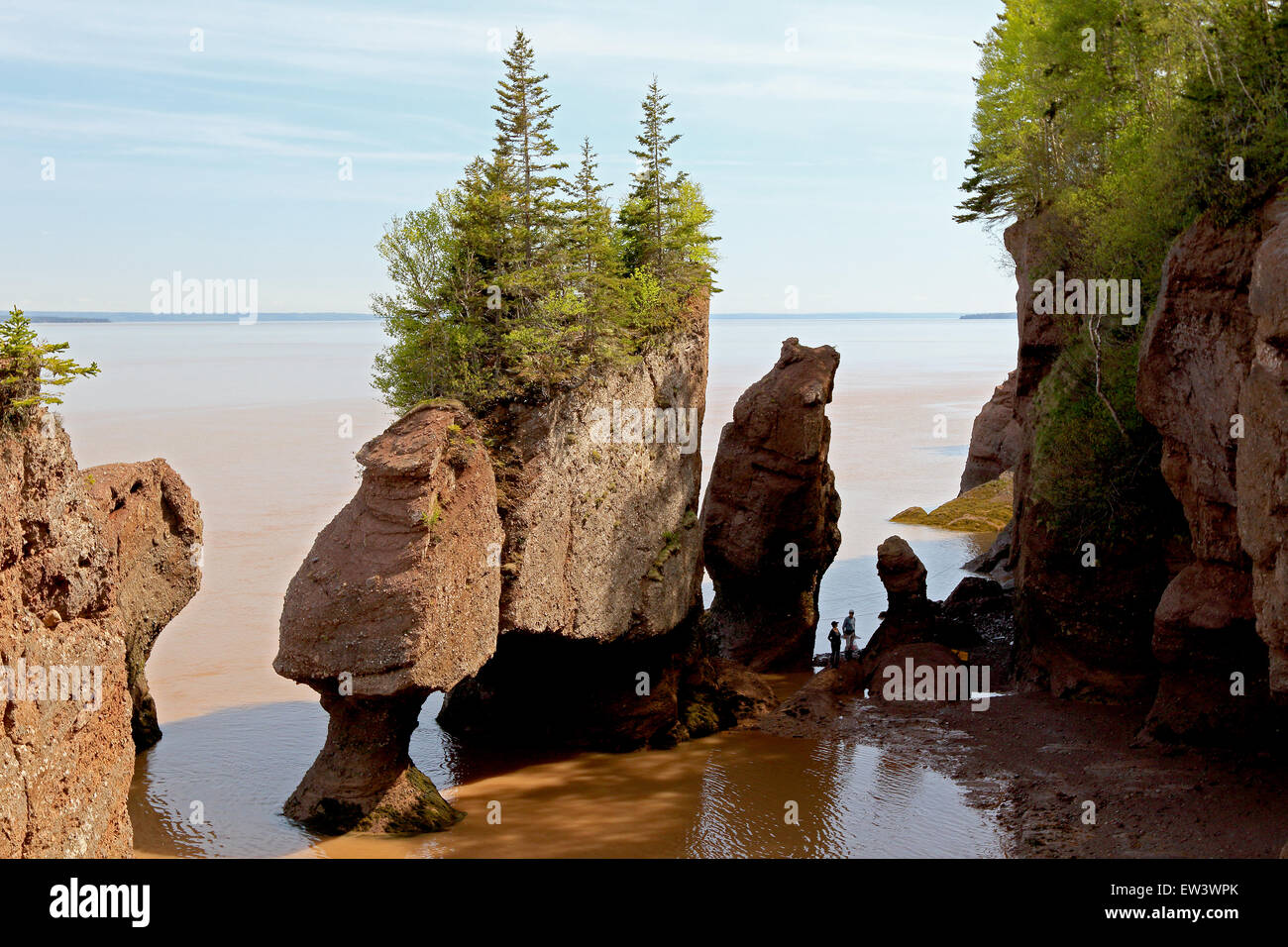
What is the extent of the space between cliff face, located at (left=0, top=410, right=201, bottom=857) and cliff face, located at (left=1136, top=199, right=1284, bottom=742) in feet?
57.3

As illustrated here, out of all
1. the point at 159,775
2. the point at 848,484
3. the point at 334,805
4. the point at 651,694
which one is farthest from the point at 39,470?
the point at 848,484

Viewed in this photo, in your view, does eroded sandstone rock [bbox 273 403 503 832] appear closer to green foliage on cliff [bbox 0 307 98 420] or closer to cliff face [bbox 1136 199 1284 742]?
green foliage on cliff [bbox 0 307 98 420]

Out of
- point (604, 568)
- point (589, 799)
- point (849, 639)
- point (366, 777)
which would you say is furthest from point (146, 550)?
point (849, 639)

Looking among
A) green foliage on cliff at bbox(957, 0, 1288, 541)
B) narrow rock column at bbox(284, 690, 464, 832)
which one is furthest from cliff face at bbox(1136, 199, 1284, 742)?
narrow rock column at bbox(284, 690, 464, 832)

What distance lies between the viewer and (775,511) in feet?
118

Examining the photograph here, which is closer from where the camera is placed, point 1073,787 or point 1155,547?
point 1073,787

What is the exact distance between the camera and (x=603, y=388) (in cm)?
2692

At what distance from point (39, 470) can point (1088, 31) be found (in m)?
27.8

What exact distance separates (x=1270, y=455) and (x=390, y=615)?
1402 centimetres

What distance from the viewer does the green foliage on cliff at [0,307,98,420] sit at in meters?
11.6

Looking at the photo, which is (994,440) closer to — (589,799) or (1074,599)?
(1074,599)

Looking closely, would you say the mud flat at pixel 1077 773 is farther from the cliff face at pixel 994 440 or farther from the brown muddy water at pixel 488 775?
the cliff face at pixel 994 440

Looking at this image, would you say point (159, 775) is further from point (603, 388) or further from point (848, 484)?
point (848, 484)
